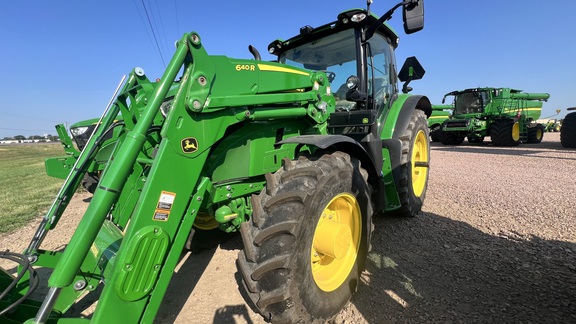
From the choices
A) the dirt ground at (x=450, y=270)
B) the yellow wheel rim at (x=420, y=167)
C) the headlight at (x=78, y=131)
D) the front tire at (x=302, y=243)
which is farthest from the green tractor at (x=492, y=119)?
the headlight at (x=78, y=131)

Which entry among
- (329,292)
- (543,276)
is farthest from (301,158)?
(543,276)

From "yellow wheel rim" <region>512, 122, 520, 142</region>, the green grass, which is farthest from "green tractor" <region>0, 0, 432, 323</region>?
"yellow wheel rim" <region>512, 122, 520, 142</region>

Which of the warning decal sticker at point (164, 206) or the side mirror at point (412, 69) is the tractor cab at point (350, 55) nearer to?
the side mirror at point (412, 69)

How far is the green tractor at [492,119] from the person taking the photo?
13242 millimetres

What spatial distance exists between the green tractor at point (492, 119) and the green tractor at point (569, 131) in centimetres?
188

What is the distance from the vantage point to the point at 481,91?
14.6 meters

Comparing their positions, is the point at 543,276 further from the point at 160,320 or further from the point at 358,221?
the point at 160,320

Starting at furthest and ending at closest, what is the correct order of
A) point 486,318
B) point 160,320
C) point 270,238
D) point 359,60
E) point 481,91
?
point 481,91 < point 359,60 < point 160,320 < point 486,318 < point 270,238

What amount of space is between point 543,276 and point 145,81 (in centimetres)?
398

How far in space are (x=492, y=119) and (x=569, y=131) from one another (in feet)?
11.4

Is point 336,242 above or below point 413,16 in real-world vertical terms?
below

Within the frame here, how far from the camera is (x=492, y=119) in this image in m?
14.1

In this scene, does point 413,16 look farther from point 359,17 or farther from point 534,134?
point 534,134

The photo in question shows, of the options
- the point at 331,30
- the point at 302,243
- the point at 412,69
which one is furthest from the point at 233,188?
the point at 412,69
